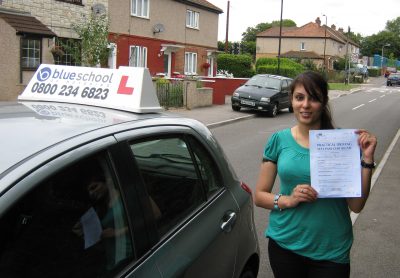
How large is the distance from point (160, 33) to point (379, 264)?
27445mm

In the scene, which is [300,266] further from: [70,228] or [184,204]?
[70,228]

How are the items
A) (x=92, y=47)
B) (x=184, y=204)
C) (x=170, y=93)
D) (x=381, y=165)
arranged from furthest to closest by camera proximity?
(x=170, y=93) → (x=92, y=47) → (x=381, y=165) → (x=184, y=204)

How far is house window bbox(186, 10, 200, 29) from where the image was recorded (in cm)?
3434

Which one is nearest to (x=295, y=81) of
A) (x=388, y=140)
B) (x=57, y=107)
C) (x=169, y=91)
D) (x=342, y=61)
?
(x=57, y=107)

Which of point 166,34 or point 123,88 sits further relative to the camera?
point 166,34

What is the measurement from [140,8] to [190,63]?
24.6ft

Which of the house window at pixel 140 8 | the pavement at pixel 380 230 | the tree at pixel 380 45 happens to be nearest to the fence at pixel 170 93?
the house window at pixel 140 8

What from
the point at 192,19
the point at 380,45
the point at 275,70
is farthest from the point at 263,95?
the point at 380,45

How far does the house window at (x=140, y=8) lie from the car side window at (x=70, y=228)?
27.3m

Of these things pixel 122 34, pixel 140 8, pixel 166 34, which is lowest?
pixel 122 34

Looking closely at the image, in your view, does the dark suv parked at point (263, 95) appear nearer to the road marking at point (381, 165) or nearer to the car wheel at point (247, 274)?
the road marking at point (381, 165)

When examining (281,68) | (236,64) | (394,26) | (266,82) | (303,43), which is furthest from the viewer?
(394,26)

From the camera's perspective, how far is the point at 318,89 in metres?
2.72

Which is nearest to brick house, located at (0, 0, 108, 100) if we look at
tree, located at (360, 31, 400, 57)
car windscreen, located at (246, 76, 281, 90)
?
car windscreen, located at (246, 76, 281, 90)
